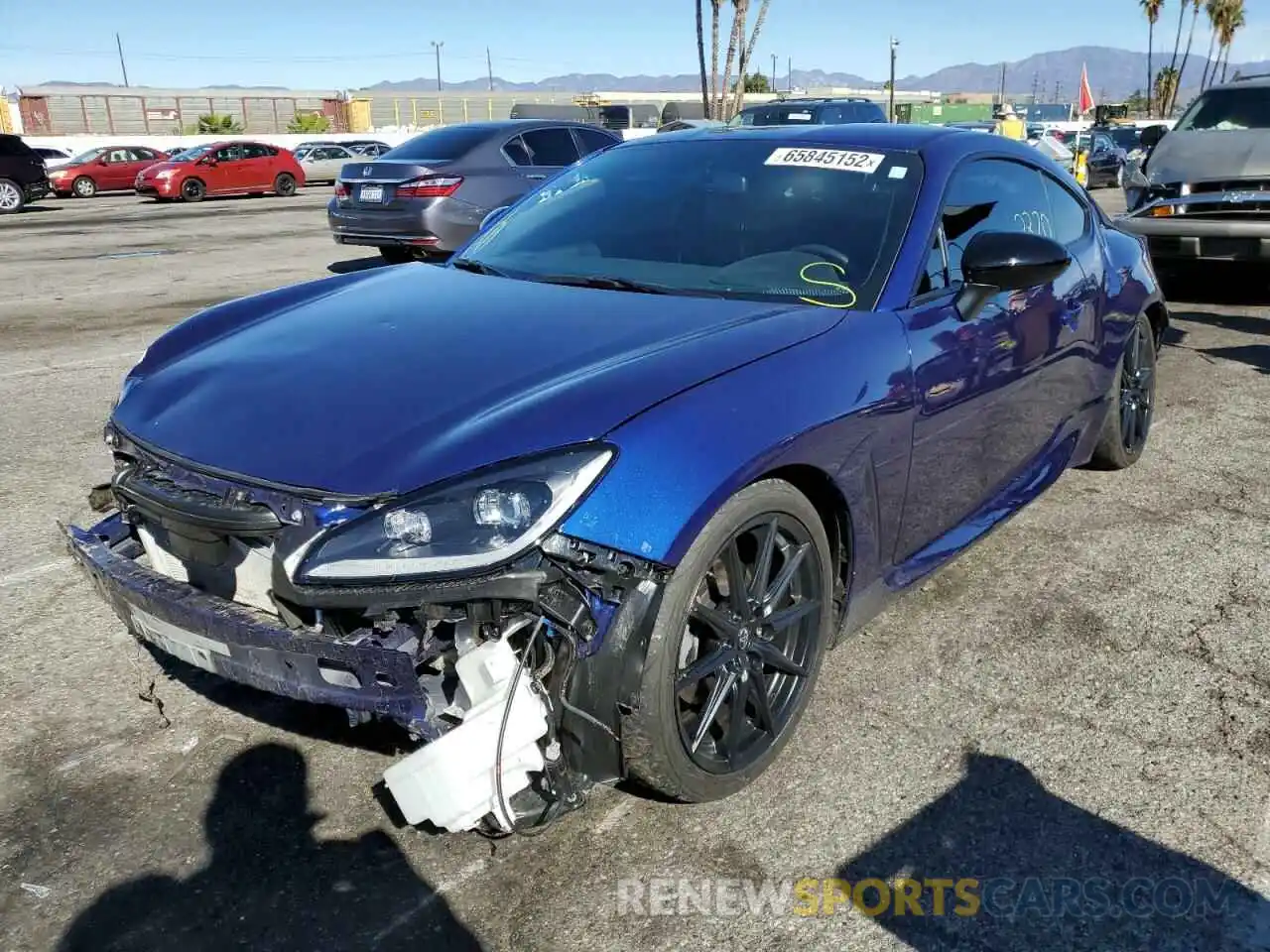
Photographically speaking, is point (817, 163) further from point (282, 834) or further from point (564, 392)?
point (282, 834)

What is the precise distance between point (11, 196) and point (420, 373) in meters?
25.7

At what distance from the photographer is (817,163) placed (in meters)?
3.59

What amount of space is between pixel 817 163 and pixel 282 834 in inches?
100

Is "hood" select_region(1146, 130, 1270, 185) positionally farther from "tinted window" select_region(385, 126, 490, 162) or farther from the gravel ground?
"tinted window" select_region(385, 126, 490, 162)

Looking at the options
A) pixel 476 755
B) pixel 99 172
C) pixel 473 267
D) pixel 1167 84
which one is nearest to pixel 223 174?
pixel 99 172

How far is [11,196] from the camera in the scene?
24016mm

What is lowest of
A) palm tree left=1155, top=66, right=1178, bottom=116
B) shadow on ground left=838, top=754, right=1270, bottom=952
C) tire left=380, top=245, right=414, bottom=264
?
shadow on ground left=838, top=754, right=1270, bottom=952

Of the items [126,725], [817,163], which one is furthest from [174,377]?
[817,163]

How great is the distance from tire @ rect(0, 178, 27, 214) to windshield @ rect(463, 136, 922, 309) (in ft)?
79.4

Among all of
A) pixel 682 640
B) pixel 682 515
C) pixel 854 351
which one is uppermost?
pixel 854 351

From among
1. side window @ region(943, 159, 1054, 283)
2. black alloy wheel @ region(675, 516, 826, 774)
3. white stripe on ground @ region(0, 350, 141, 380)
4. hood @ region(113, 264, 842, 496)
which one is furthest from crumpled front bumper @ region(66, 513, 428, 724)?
white stripe on ground @ region(0, 350, 141, 380)

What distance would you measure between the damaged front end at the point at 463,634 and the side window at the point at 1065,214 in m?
2.83

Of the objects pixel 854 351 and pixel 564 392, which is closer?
pixel 564 392

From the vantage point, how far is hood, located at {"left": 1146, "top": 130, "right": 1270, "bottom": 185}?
29.5 feet
